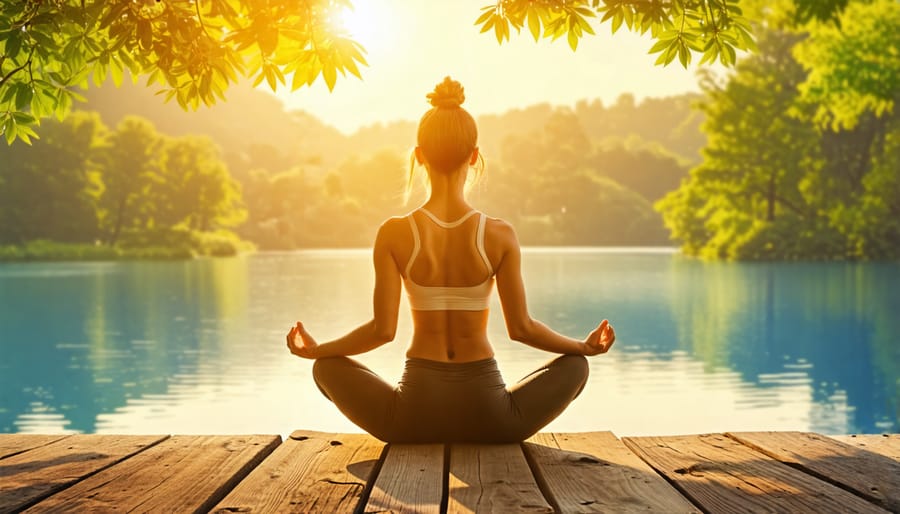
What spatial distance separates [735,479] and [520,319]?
3.21ft

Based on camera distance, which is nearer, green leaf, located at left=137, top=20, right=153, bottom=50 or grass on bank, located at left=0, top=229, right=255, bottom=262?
green leaf, located at left=137, top=20, right=153, bottom=50

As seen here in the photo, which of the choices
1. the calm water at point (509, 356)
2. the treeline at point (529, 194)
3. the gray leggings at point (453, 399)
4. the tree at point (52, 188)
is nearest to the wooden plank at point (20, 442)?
the gray leggings at point (453, 399)

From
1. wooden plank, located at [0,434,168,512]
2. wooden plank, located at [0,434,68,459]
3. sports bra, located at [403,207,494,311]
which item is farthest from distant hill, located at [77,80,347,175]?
sports bra, located at [403,207,494,311]

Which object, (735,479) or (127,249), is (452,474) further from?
(127,249)

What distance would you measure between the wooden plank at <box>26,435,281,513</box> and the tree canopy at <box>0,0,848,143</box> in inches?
52.8

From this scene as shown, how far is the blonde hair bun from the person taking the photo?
3.41 meters

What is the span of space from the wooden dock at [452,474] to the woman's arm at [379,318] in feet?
1.15

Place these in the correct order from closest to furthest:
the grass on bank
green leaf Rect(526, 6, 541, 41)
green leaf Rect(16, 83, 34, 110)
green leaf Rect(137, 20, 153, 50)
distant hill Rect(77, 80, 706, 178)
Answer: green leaf Rect(137, 20, 153, 50) < green leaf Rect(16, 83, 34, 110) < green leaf Rect(526, 6, 541, 41) < the grass on bank < distant hill Rect(77, 80, 706, 178)

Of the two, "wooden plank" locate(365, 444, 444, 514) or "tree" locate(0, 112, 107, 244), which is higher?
"tree" locate(0, 112, 107, 244)

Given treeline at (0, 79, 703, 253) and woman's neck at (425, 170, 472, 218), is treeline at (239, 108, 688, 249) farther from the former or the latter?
woman's neck at (425, 170, 472, 218)

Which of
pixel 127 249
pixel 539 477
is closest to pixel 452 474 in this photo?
pixel 539 477

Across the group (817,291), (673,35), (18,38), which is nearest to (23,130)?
(18,38)

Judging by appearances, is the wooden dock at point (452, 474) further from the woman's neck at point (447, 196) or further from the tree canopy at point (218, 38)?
the tree canopy at point (218, 38)

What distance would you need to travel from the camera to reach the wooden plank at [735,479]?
256 cm
